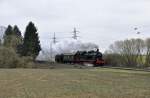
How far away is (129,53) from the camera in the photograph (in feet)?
327

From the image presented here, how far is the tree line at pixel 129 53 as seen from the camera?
293 feet

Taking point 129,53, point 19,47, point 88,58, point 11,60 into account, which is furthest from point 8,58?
point 129,53

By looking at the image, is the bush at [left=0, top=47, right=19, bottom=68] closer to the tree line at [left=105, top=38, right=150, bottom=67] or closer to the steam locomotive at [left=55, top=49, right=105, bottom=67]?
the steam locomotive at [left=55, top=49, right=105, bottom=67]

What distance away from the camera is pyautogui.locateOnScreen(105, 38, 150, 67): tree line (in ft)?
293

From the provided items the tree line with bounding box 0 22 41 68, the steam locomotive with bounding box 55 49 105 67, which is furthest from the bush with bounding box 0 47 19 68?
the steam locomotive with bounding box 55 49 105 67

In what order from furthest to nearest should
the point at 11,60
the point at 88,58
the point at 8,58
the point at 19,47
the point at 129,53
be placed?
the point at 129,53, the point at 19,47, the point at 88,58, the point at 8,58, the point at 11,60

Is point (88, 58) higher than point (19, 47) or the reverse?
the reverse

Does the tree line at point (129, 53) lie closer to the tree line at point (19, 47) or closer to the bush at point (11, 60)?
the tree line at point (19, 47)

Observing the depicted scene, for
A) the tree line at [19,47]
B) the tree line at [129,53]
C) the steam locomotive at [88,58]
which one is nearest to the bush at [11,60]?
the tree line at [19,47]

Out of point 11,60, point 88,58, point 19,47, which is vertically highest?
point 19,47

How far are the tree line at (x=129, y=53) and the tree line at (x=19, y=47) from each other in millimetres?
20233

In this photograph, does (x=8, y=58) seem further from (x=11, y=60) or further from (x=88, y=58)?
(x=88, y=58)

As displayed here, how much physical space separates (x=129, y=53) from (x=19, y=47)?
3305 cm

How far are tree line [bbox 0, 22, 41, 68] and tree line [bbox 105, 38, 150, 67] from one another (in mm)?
20233
